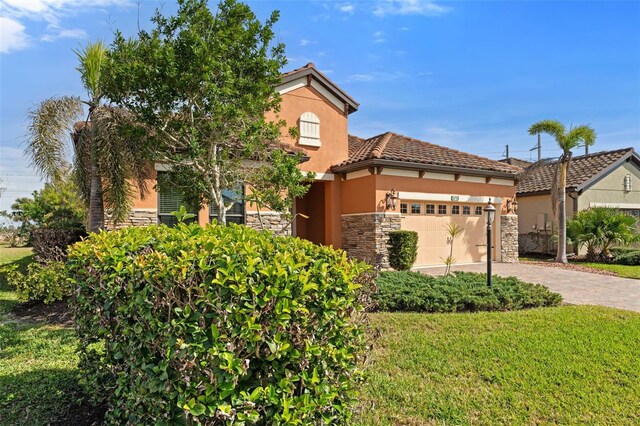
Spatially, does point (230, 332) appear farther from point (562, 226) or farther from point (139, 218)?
point (562, 226)

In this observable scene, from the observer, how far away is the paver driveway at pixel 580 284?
29.9 feet

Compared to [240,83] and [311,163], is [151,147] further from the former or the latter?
[311,163]

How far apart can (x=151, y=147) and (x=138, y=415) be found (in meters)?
7.99

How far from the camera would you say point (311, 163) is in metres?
15.7

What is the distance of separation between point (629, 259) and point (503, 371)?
16722 mm

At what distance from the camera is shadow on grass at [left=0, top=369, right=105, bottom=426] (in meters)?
3.69

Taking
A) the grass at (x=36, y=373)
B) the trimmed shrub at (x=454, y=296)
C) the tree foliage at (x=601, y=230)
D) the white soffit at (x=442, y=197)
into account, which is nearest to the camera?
the grass at (x=36, y=373)

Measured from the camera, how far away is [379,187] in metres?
14.5

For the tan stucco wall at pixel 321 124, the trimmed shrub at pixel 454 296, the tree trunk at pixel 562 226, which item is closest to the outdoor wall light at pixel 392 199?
the tan stucco wall at pixel 321 124

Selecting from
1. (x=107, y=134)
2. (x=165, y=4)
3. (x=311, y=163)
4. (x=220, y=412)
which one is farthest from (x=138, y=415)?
(x=311, y=163)

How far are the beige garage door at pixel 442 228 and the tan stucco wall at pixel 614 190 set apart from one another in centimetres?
837

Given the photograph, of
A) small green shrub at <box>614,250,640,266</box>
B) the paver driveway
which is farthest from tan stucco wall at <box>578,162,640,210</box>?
the paver driveway

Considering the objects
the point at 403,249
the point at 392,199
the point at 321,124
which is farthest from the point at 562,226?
the point at 321,124

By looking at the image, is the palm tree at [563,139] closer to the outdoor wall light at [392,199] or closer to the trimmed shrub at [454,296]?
the outdoor wall light at [392,199]
